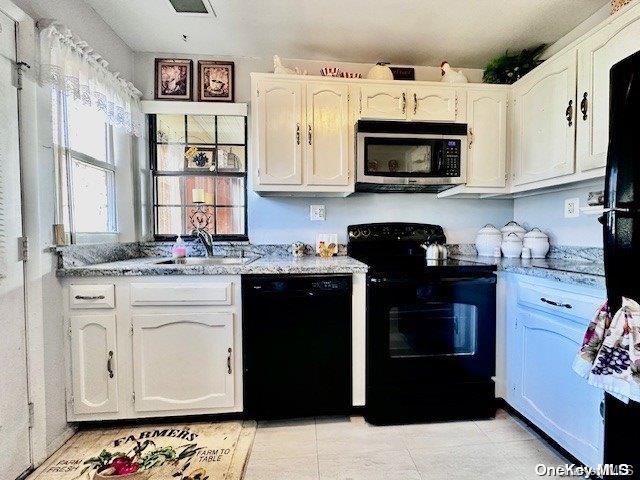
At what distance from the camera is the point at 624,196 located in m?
0.91

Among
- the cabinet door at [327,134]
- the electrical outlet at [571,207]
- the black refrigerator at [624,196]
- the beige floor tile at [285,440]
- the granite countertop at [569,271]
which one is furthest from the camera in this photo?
the cabinet door at [327,134]

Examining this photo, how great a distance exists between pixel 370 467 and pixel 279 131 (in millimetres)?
1936

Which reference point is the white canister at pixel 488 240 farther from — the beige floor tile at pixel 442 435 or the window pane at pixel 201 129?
the window pane at pixel 201 129

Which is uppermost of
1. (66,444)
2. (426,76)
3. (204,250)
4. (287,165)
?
(426,76)

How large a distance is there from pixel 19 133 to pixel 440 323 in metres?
2.32

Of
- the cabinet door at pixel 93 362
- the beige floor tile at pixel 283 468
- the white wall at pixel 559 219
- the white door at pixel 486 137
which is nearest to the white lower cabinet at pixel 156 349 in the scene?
the cabinet door at pixel 93 362

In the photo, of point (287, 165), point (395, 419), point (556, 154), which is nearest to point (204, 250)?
point (287, 165)

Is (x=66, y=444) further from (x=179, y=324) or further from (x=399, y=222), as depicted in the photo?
(x=399, y=222)

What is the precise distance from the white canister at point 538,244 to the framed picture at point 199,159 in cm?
235

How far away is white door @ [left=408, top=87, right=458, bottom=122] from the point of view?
2.18 meters

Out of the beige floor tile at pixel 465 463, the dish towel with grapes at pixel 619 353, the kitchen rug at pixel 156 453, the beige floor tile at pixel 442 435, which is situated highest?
the dish towel with grapes at pixel 619 353

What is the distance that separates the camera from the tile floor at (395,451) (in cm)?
149

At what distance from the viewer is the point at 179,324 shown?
5.78 ft

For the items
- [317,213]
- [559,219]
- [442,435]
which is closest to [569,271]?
[559,219]
